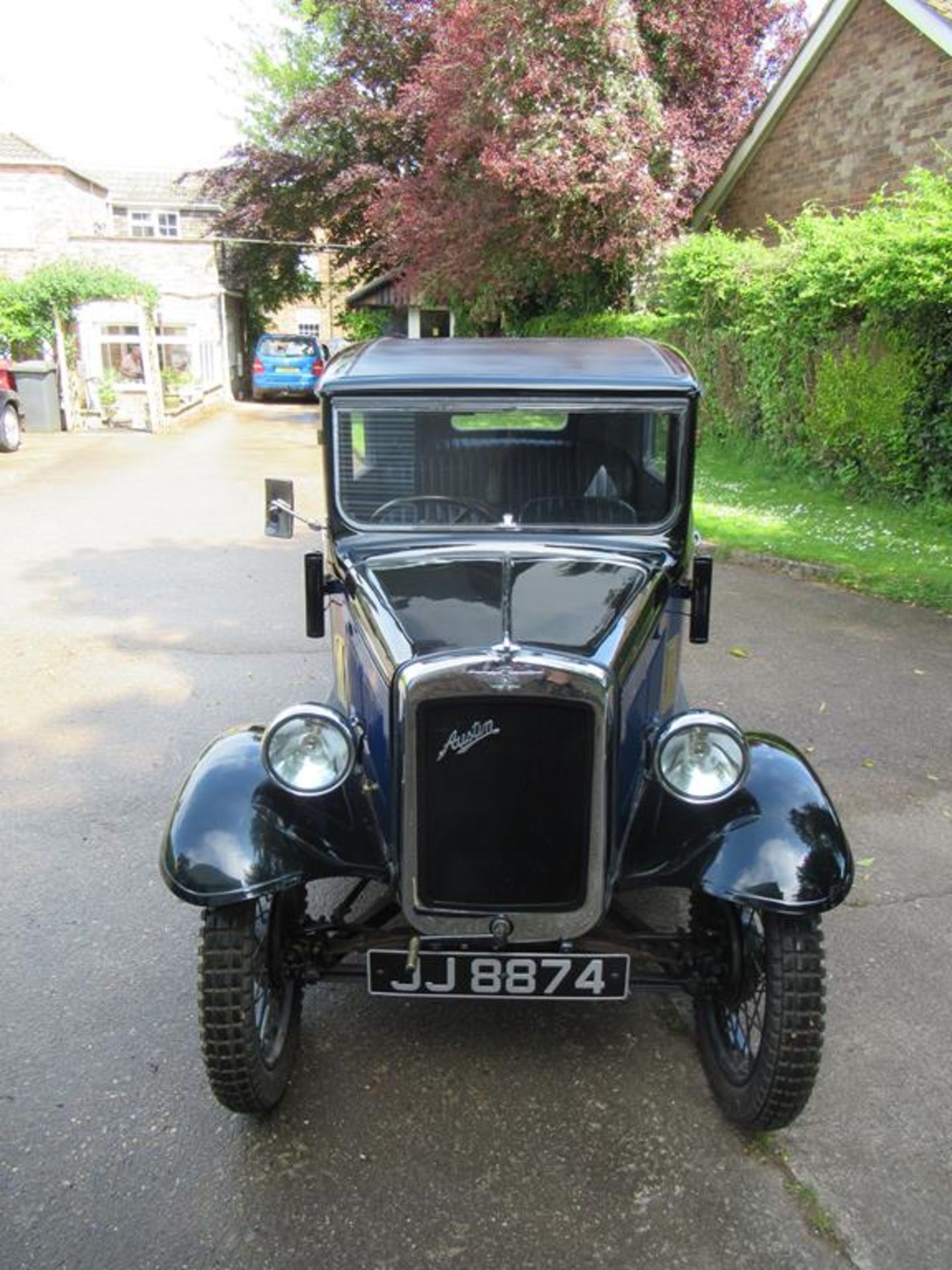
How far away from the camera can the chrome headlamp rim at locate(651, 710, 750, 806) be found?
2473mm

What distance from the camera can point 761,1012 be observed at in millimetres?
2594

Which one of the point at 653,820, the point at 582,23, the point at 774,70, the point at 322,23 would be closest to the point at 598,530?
the point at 653,820

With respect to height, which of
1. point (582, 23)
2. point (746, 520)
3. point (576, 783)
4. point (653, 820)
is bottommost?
point (746, 520)

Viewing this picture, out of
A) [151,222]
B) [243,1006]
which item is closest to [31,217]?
[151,222]

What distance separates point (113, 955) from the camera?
3248mm

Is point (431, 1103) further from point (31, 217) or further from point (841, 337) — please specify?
point (31, 217)

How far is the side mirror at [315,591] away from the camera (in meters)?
3.67

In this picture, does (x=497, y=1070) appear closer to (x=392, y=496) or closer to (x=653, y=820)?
(x=653, y=820)

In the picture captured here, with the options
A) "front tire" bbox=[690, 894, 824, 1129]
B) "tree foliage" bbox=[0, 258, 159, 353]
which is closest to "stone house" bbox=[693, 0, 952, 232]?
"tree foliage" bbox=[0, 258, 159, 353]

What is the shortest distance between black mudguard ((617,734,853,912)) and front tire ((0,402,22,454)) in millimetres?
15661

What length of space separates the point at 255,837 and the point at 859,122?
1530 centimetres

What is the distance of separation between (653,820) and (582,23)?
1437 centimetres

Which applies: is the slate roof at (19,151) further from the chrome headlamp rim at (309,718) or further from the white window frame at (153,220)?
the chrome headlamp rim at (309,718)

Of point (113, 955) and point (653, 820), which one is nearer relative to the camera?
point (653, 820)
